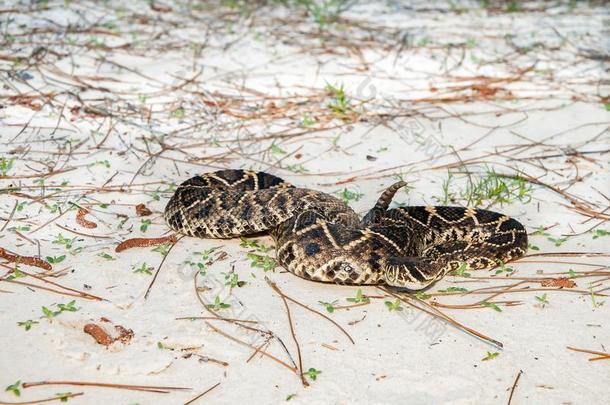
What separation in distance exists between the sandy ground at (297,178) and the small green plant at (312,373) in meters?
0.06

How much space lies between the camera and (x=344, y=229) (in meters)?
6.00

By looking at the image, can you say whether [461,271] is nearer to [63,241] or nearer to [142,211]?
[142,211]

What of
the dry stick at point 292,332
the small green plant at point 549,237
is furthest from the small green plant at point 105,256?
the small green plant at point 549,237

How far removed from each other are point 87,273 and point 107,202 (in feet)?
4.82

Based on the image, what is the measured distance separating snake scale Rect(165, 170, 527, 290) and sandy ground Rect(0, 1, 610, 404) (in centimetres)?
14

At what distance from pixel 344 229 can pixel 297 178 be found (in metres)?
2.06

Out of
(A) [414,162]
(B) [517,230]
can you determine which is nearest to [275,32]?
(A) [414,162]

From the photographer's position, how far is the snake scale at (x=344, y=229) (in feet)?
19.0

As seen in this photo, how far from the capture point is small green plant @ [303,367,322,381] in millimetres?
4625

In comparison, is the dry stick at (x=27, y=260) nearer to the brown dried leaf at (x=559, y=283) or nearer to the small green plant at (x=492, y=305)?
the small green plant at (x=492, y=305)

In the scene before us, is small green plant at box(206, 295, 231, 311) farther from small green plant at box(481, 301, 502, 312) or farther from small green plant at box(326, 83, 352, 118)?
small green plant at box(326, 83, 352, 118)

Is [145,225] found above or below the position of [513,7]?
below

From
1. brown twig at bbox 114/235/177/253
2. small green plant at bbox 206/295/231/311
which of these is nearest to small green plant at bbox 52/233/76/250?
brown twig at bbox 114/235/177/253

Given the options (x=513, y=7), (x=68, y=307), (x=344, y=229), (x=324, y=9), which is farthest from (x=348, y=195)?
(x=513, y=7)
